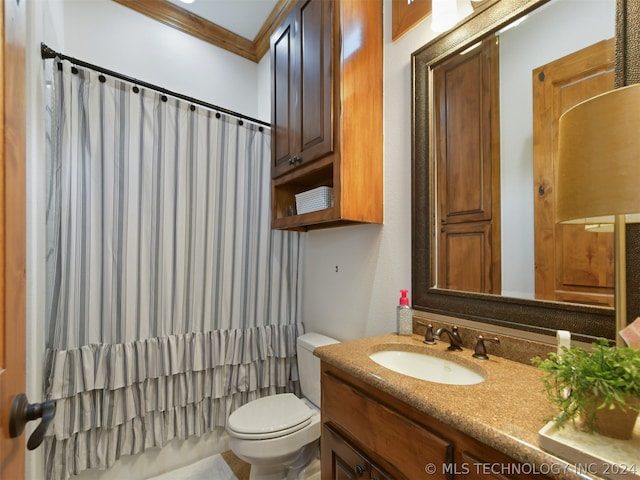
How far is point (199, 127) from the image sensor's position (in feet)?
5.69

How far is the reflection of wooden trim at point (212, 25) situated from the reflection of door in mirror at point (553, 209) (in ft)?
5.57

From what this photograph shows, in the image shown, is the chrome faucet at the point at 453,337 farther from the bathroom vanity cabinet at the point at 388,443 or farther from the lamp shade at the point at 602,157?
the lamp shade at the point at 602,157

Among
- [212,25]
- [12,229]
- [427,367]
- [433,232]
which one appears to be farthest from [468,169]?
[212,25]

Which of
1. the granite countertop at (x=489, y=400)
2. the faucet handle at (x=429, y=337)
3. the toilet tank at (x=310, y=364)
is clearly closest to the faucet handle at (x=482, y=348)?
the granite countertop at (x=489, y=400)

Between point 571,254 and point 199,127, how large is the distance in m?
1.89

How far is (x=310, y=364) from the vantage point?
1.67 metres

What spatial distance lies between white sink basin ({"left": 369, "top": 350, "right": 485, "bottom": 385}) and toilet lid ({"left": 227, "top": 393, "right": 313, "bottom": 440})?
633mm

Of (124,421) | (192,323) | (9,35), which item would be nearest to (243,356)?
(192,323)

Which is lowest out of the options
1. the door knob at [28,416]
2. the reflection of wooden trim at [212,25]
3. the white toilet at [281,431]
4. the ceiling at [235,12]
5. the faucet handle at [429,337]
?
the white toilet at [281,431]

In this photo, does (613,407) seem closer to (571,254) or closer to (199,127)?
(571,254)

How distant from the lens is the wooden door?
468 mm

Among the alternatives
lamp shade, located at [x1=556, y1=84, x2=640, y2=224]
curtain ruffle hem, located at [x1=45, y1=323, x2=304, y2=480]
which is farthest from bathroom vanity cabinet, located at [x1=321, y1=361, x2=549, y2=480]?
curtain ruffle hem, located at [x1=45, y1=323, x2=304, y2=480]

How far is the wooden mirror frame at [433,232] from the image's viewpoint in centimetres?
72

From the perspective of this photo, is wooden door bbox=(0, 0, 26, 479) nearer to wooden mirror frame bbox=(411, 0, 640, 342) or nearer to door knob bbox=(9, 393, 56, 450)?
door knob bbox=(9, 393, 56, 450)
